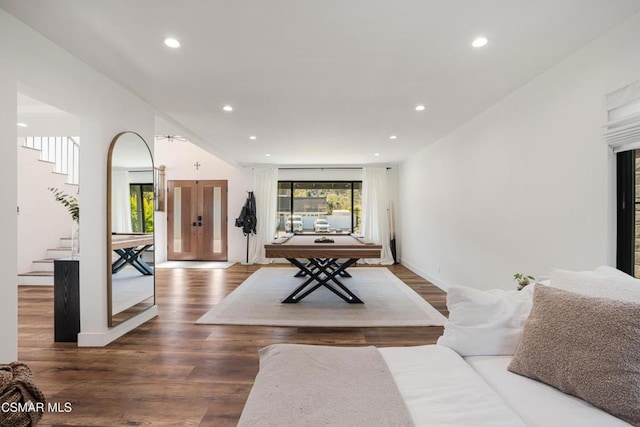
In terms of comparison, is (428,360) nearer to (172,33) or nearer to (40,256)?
(172,33)

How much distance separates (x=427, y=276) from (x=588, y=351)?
14.6 ft

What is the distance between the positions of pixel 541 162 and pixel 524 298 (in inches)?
60.3

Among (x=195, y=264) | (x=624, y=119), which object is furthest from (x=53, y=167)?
(x=624, y=119)

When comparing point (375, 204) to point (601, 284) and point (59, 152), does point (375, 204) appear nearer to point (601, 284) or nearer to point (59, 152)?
point (601, 284)

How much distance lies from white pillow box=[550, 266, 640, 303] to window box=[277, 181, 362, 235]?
19.8 feet

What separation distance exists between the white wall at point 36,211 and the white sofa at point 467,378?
233 inches

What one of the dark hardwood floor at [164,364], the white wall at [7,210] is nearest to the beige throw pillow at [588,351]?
the dark hardwood floor at [164,364]

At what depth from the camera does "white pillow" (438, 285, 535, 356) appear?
1373mm

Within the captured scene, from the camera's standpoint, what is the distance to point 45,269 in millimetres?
5020

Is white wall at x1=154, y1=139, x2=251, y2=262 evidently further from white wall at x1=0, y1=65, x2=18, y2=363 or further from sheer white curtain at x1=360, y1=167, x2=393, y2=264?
white wall at x1=0, y1=65, x2=18, y2=363

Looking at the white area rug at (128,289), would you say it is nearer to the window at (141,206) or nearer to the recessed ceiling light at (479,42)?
the window at (141,206)

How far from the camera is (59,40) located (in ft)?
6.95

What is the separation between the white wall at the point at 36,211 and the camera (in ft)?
16.1

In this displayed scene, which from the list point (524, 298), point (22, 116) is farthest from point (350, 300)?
point (22, 116)
